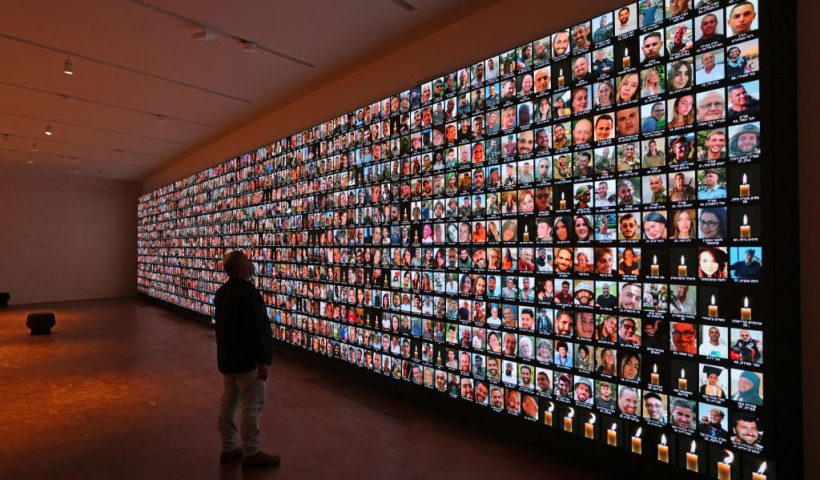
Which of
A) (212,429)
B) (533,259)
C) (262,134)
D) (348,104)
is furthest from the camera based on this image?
(262,134)

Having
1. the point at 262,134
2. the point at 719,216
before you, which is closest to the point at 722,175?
the point at 719,216

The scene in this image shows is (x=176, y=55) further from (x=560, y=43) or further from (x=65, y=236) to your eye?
(x=65, y=236)

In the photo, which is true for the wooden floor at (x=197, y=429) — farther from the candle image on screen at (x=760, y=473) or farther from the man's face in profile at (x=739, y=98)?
the man's face in profile at (x=739, y=98)

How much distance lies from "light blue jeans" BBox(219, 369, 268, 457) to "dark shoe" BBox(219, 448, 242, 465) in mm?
201

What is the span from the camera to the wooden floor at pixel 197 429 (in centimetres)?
422

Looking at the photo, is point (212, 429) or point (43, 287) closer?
point (212, 429)

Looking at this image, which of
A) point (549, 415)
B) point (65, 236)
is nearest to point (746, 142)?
point (549, 415)

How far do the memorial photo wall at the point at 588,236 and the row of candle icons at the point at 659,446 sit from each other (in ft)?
0.04

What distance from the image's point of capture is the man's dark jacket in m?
4.11

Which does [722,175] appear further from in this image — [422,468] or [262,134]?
[262,134]

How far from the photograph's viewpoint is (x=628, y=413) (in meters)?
4.01

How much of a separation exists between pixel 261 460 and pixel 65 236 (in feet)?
60.3

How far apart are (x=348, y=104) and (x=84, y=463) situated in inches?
215

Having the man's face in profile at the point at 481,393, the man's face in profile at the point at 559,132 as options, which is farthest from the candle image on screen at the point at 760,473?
the man's face in profile at the point at 559,132
